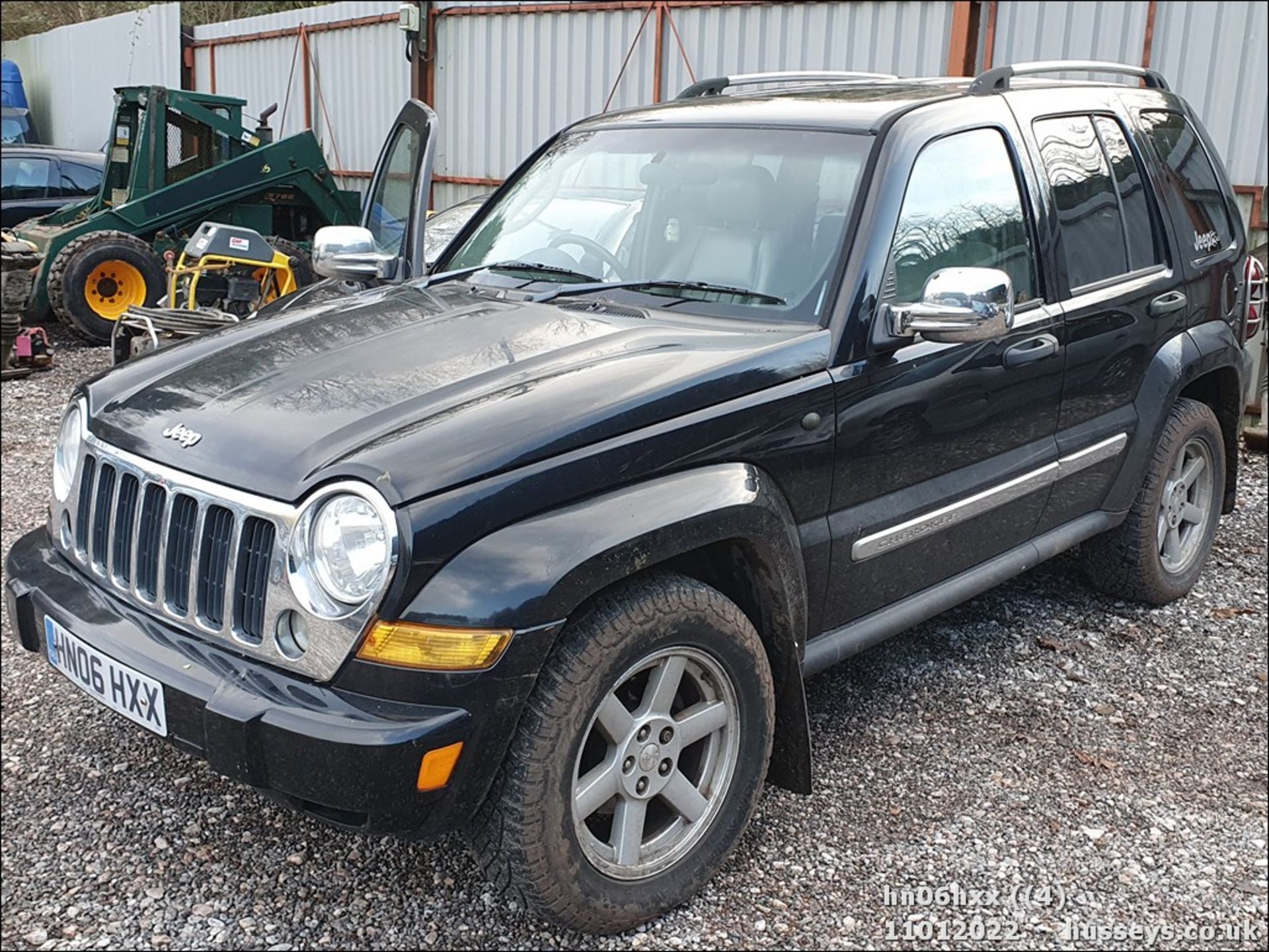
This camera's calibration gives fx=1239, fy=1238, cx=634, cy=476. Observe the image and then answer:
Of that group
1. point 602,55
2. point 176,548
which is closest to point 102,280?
point 602,55

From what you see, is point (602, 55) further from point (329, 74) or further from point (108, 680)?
point (108, 680)

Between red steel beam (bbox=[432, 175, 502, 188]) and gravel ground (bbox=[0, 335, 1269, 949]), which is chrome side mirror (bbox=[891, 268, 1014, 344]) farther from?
red steel beam (bbox=[432, 175, 502, 188])

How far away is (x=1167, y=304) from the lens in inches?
175

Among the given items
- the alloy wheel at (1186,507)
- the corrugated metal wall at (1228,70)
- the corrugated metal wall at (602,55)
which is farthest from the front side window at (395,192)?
the corrugated metal wall at (1228,70)

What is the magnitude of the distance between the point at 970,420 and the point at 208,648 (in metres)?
2.17

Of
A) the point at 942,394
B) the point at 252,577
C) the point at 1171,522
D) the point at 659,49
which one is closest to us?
the point at 252,577

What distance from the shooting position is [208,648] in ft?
8.66

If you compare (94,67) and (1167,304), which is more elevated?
(94,67)

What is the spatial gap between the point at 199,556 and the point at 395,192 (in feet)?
11.0

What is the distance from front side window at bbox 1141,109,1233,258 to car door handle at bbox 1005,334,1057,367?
1.14m

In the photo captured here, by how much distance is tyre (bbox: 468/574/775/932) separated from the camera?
258 centimetres

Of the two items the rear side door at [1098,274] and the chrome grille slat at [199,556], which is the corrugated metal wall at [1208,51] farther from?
the chrome grille slat at [199,556]

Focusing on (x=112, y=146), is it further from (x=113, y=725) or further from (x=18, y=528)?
(x=113, y=725)

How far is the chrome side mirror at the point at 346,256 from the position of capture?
4250mm
